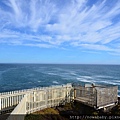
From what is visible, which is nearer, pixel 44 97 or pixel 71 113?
pixel 71 113

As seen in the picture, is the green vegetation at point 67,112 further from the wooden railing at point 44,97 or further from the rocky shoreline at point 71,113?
the wooden railing at point 44,97

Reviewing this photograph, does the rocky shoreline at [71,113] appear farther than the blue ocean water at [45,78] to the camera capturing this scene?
No

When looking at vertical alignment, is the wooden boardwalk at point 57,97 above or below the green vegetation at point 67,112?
above

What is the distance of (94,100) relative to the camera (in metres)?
14.2

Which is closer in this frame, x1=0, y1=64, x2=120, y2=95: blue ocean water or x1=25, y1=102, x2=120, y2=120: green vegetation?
x1=25, y1=102, x2=120, y2=120: green vegetation

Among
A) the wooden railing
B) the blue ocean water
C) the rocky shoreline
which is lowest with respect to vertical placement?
the blue ocean water

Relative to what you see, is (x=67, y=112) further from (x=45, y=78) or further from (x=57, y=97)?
(x=45, y=78)

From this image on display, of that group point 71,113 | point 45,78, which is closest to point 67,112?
point 71,113

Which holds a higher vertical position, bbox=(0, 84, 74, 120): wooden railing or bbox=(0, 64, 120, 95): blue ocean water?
bbox=(0, 84, 74, 120): wooden railing

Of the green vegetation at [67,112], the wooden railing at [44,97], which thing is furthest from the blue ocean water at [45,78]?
the green vegetation at [67,112]

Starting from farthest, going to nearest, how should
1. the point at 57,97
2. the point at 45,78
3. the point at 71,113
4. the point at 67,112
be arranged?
1. the point at 45,78
2. the point at 57,97
3. the point at 67,112
4. the point at 71,113

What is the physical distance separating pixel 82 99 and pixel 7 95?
268 inches

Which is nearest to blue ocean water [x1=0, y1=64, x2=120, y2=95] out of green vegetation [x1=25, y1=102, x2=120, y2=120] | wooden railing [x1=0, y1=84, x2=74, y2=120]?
wooden railing [x1=0, y1=84, x2=74, y2=120]

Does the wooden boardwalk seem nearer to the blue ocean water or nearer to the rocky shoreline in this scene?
the rocky shoreline
